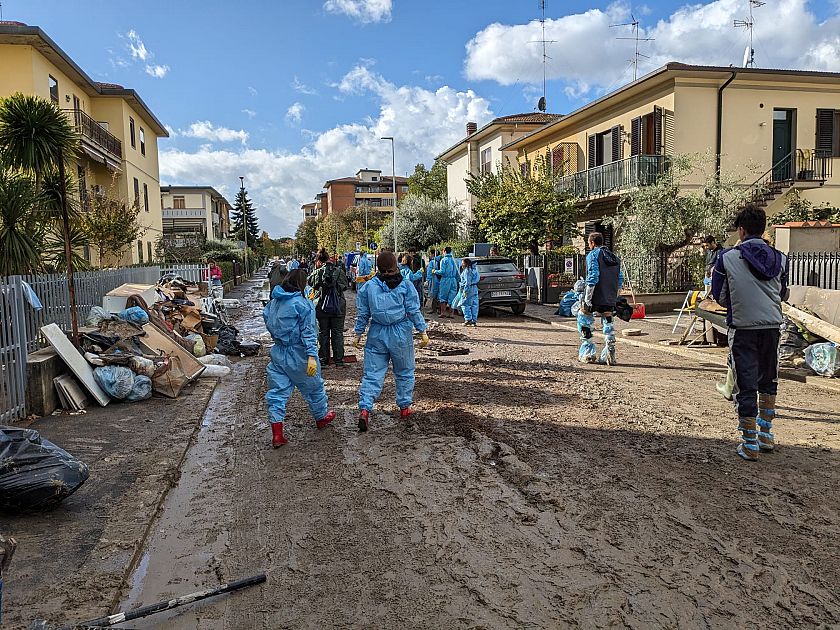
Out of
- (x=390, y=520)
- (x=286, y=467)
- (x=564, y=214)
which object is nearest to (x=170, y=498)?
(x=286, y=467)

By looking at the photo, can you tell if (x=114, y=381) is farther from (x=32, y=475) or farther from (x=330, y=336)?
(x=32, y=475)

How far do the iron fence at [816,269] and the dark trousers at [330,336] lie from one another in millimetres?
8417

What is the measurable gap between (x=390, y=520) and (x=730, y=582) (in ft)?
6.68

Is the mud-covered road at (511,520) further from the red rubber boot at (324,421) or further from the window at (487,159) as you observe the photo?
the window at (487,159)

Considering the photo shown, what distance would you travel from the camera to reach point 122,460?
588 cm

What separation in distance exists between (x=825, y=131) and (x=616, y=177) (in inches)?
288

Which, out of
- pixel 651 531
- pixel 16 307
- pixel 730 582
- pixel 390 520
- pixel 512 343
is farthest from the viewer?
pixel 512 343

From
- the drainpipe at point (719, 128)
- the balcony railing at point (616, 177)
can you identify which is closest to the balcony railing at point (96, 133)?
the balcony railing at point (616, 177)

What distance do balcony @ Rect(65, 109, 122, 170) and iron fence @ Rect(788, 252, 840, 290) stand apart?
2245 centimetres

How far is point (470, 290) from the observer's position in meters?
15.5

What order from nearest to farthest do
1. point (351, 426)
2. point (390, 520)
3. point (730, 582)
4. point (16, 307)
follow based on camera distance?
point (730, 582) → point (390, 520) → point (351, 426) → point (16, 307)

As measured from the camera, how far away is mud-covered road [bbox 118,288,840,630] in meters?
3.27

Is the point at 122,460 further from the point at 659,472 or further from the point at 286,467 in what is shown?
the point at 659,472

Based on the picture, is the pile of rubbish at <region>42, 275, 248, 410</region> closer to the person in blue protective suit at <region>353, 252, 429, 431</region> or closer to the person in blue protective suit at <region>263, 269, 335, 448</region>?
the person in blue protective suit at <region>263, 269, 335, 448</region>
